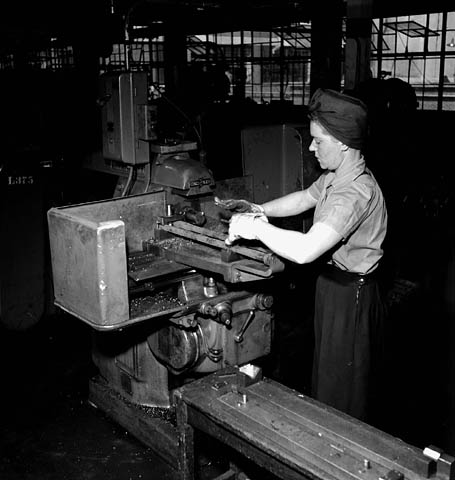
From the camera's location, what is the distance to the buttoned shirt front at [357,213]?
6.11 feet

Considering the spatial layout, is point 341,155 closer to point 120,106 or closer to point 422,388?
point 120,106

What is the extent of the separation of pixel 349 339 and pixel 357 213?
1.39 feet

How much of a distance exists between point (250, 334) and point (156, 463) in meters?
0.63

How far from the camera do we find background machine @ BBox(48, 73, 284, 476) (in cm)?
189

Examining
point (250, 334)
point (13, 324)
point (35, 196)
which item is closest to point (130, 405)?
point (250, 334)

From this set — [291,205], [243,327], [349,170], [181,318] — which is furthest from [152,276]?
[349,170]

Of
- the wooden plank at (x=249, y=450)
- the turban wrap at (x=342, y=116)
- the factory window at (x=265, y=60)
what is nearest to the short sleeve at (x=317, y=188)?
the turban wrap at (x=342, y=116)

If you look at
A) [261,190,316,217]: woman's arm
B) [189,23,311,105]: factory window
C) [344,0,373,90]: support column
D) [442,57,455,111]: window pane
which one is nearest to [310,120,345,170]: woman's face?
[261,190,316,217]: woman's arm

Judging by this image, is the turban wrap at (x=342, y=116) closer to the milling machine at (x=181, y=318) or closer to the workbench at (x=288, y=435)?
the milling machine at (x=181, y=318)

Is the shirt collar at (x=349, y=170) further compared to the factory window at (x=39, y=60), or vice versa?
the factory window at (x=39, y=60)

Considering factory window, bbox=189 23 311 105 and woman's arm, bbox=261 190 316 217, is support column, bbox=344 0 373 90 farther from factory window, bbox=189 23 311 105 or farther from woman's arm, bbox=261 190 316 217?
factory window, bbox=189 23 311 105

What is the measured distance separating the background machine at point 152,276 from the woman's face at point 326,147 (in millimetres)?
367

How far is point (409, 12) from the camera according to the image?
620 cm

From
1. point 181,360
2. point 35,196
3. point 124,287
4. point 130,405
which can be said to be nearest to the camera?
point 124,287
